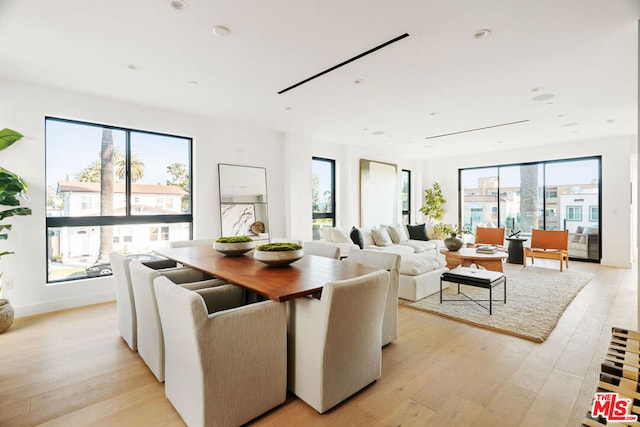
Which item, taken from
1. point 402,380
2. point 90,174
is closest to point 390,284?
point 402,380

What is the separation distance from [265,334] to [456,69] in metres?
3.13

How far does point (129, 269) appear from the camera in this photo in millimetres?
2488

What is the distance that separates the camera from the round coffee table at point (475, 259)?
15.0 ft

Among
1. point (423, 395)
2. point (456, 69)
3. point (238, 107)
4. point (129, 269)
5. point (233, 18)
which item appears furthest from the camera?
point (238, 107)

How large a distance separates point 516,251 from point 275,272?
620 cm

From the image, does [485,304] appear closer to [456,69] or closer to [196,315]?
[456,69]

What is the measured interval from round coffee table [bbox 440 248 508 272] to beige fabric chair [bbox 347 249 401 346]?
8.25ft

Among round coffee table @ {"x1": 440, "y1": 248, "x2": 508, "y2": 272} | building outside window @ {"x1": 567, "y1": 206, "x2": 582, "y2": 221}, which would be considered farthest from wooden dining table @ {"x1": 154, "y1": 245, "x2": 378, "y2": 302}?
building outside window @ {"x1": 567, "y1": 206, "x2": 582, "y2": 221}

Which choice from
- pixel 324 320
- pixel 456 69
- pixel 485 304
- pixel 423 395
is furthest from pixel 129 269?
pixel 485 304

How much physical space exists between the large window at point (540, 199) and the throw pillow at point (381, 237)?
12.8 feet

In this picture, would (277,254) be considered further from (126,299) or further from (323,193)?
(323,193)

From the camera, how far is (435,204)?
8.88 meters

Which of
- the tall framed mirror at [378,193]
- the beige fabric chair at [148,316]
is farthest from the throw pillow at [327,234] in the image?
the beige fabric chair at [148,316]

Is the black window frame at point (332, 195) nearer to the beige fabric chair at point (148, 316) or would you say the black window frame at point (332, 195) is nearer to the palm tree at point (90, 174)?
the palm tree at point (90, 174)
